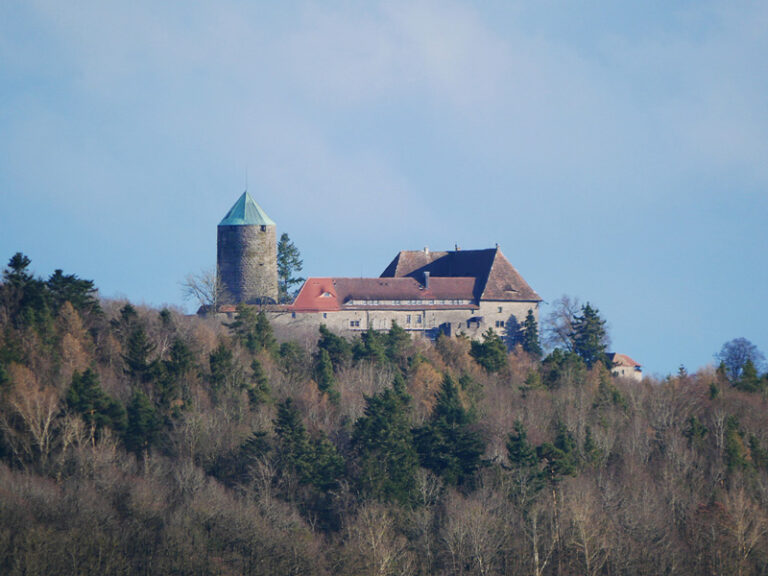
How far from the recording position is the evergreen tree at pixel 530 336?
7956 centimetres

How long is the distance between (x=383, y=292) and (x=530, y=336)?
9027 millimetres

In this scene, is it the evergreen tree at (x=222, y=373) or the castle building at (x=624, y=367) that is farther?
the castle building at (x=624, y=367)

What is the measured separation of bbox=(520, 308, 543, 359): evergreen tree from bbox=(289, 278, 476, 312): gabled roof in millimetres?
3355

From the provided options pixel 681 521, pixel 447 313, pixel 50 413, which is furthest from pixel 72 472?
pixel 447 313

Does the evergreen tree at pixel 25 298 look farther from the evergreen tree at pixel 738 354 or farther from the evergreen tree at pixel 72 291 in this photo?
the evergreen tree at pixel 738 354

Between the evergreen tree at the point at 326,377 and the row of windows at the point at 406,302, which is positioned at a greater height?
the row of windows at the point at 406,302

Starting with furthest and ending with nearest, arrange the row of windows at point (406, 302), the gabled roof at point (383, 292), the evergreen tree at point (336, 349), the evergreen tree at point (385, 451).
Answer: the row of windows at point (406, 302), the gabled roof at point (383, 292), the evergreen tree at point (336, 349), the evergreen tree at point (385, 451)

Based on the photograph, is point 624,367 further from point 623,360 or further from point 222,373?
point 222,373

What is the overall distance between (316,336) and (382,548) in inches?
1222

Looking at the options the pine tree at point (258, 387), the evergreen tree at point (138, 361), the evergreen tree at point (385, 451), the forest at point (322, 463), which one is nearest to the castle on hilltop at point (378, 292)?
the forest at point (322, 463)

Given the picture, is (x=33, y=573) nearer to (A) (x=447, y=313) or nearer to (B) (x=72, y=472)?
(B) (x=72, y=472)

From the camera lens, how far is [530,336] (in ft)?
267

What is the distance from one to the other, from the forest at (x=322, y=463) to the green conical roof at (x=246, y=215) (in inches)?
539

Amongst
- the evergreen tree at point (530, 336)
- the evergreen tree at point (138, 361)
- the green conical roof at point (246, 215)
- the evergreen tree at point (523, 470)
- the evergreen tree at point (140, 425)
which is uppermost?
the green conical roof at point (246, 215)
